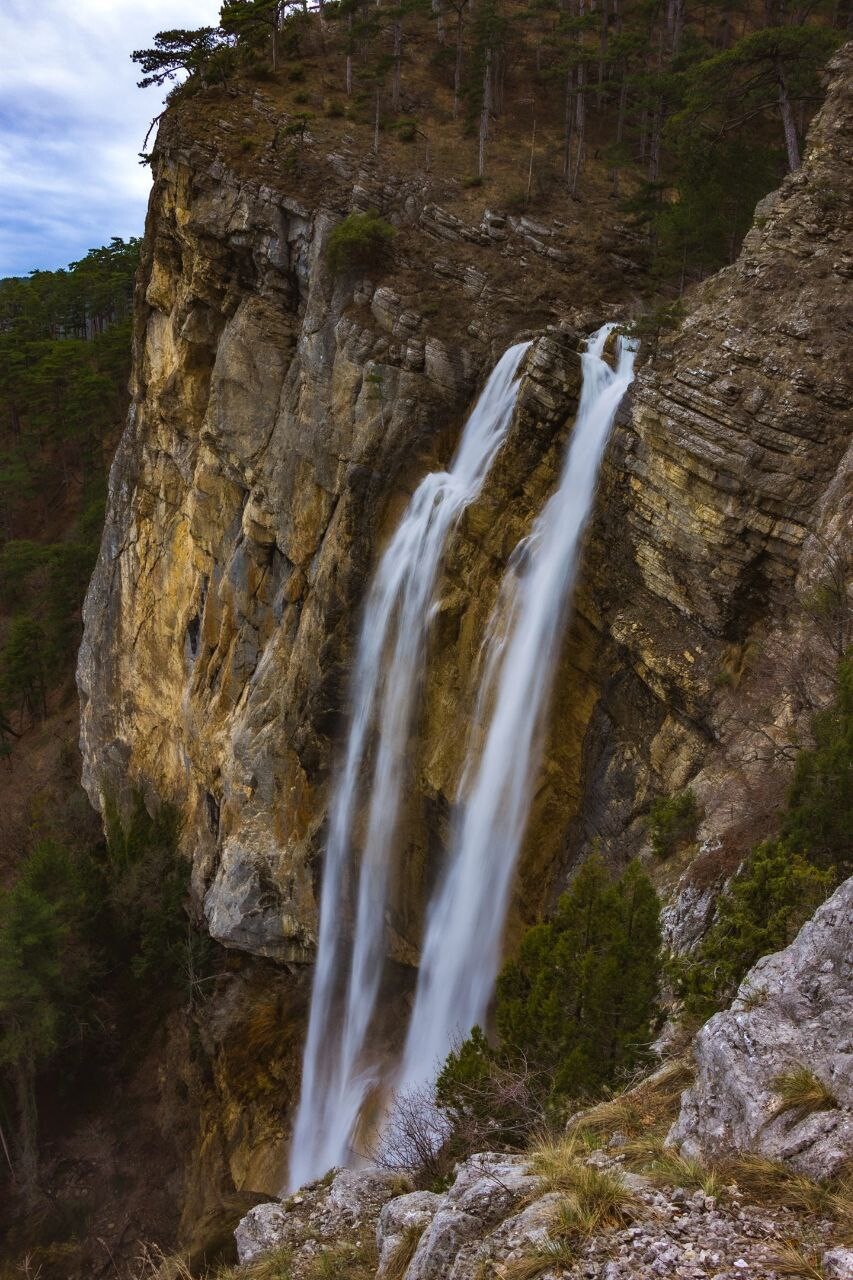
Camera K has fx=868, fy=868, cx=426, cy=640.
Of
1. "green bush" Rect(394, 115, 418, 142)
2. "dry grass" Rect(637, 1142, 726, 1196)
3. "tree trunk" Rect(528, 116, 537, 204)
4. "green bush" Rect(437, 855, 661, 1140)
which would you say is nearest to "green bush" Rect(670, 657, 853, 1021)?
"green bush" Rect(437, 855, 661, 1140)

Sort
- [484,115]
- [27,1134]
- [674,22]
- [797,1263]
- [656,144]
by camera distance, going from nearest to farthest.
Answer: [797,1263] → [27,1134] → [656,144] → [484,115] → [674,22]

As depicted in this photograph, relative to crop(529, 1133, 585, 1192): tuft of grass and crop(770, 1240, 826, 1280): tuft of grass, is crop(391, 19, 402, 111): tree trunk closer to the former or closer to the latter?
crop(529, 1133, 585, 1192): tuft of grass

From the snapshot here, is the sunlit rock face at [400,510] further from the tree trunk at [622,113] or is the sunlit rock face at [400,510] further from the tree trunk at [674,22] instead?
the tree trunk at [674,22]

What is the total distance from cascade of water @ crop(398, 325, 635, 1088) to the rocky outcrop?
11.0 meters

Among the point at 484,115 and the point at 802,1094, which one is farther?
the point at 484,115

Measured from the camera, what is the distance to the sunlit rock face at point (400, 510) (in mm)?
15398

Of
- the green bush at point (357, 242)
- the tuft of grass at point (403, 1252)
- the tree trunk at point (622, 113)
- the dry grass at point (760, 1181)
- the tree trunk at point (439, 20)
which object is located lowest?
the tuft of grass at point (403, 1252)

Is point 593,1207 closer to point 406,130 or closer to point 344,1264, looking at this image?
point 344,1264

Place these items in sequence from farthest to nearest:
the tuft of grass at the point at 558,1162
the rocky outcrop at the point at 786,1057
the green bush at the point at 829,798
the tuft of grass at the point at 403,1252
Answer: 1. the green bush at the point at 829,798
2. the tuft of grass at the point at 403,1252
3. the tuft of grass at the point at 558,1162
4. the rocky outcrop at the point at 786,1057

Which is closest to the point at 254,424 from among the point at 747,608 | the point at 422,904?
the point at 422,904

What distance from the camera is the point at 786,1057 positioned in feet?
21.2

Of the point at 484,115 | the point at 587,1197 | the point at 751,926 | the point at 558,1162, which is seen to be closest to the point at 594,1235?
the point at 587,1197

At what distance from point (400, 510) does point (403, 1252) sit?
1781cm

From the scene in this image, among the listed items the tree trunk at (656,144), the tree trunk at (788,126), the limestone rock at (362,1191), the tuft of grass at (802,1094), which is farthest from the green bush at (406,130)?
the tuft of grass at (802,1094)
